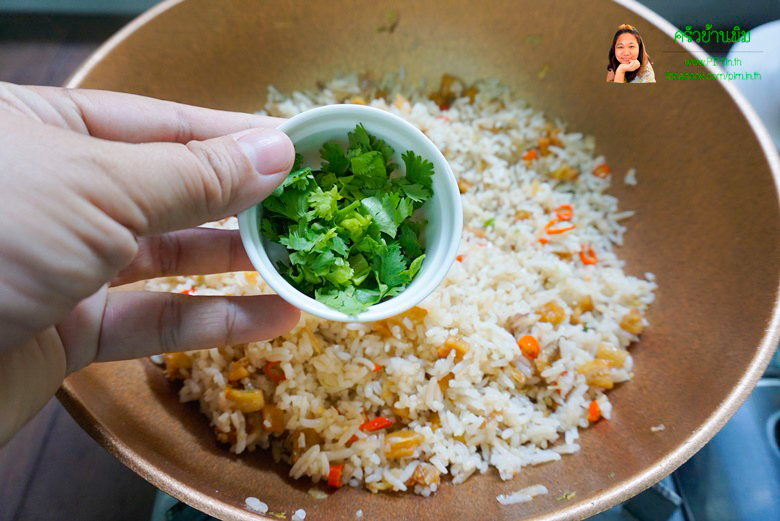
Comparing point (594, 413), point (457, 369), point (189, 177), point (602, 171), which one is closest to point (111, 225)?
point (189, 177)

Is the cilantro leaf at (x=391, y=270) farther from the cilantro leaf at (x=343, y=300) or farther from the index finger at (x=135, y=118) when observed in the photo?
the index finger at (x=135, y=118)

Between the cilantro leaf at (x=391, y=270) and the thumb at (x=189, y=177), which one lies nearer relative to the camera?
the thumb at (x=189, y=177)

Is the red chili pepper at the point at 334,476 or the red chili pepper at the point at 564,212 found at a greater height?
the red chili pepper at the point at 564,212

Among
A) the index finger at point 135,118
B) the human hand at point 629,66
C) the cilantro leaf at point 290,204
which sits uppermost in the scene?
the human hand at point 629,66

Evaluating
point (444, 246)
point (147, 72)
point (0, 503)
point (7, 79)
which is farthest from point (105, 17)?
point (444, 246)

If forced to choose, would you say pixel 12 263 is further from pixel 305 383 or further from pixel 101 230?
pixel 305 383

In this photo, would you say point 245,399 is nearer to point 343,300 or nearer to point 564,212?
point 343,300

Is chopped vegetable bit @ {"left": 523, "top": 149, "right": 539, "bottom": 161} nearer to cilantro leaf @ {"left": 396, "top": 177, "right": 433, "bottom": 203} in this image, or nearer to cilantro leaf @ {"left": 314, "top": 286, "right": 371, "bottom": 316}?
cilantro leaf @ {"left": 396, "top": 177, "right": 433, "bottom": 203}

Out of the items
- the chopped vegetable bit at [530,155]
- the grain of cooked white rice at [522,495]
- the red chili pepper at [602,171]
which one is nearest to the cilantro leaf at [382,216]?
the grain of cooked white rice at [522,495]
